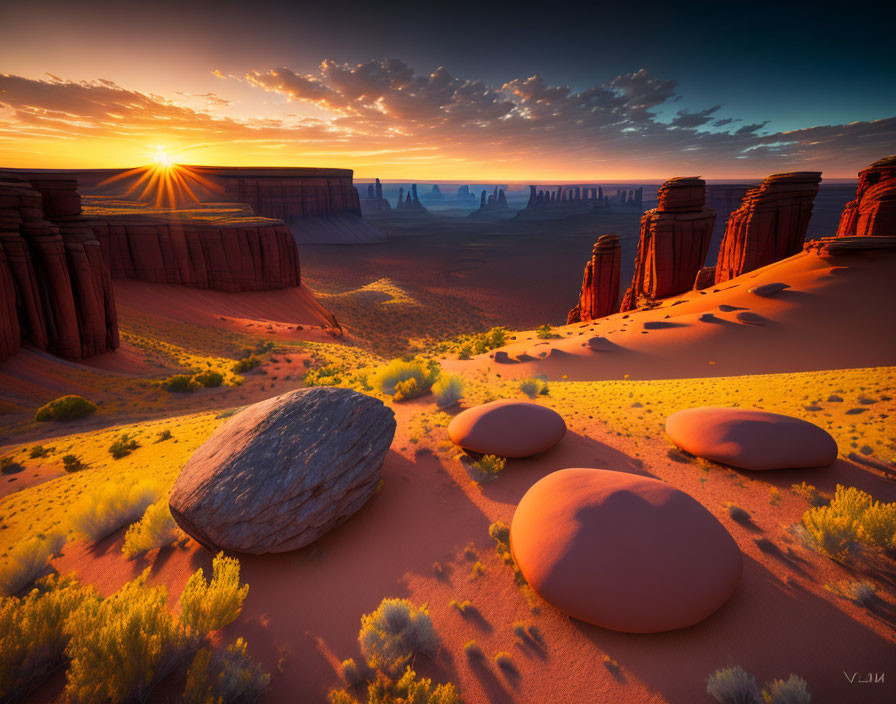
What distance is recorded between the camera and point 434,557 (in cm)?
494

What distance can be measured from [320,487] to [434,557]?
5.96 ft

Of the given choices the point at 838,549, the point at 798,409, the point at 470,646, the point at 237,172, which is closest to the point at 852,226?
the point at 798,409

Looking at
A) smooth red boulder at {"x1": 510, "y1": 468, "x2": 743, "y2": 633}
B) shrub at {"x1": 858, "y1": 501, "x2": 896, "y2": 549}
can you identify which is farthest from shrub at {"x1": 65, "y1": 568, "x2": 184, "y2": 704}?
shrub at {"x1": 858, "y1": 501, "x2": 896, "y2": 549}

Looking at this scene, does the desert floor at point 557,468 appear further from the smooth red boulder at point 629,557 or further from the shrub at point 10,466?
the smooth red boulder at point 629,557

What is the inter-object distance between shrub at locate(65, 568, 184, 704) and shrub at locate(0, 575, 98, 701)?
0.15 m

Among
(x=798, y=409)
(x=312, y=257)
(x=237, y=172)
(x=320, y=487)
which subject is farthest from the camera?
(x=237, y=172)

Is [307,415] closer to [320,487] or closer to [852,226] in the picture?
[320,487]

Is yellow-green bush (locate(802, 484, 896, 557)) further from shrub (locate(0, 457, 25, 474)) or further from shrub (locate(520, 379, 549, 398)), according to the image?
shrub (locate(0, 457, 25, 474))

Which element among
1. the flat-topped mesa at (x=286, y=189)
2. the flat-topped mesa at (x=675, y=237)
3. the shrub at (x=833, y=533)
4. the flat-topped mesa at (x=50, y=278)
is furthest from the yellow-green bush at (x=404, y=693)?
the flat-topped mesa at (x=286, y=189)

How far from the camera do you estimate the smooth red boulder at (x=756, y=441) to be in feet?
18.5

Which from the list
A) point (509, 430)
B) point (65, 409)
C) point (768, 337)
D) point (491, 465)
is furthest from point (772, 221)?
point (65, 409)

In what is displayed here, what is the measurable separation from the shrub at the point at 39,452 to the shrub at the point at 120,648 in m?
8.69

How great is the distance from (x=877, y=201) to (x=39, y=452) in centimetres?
3750

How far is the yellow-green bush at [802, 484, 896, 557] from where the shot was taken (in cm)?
409
